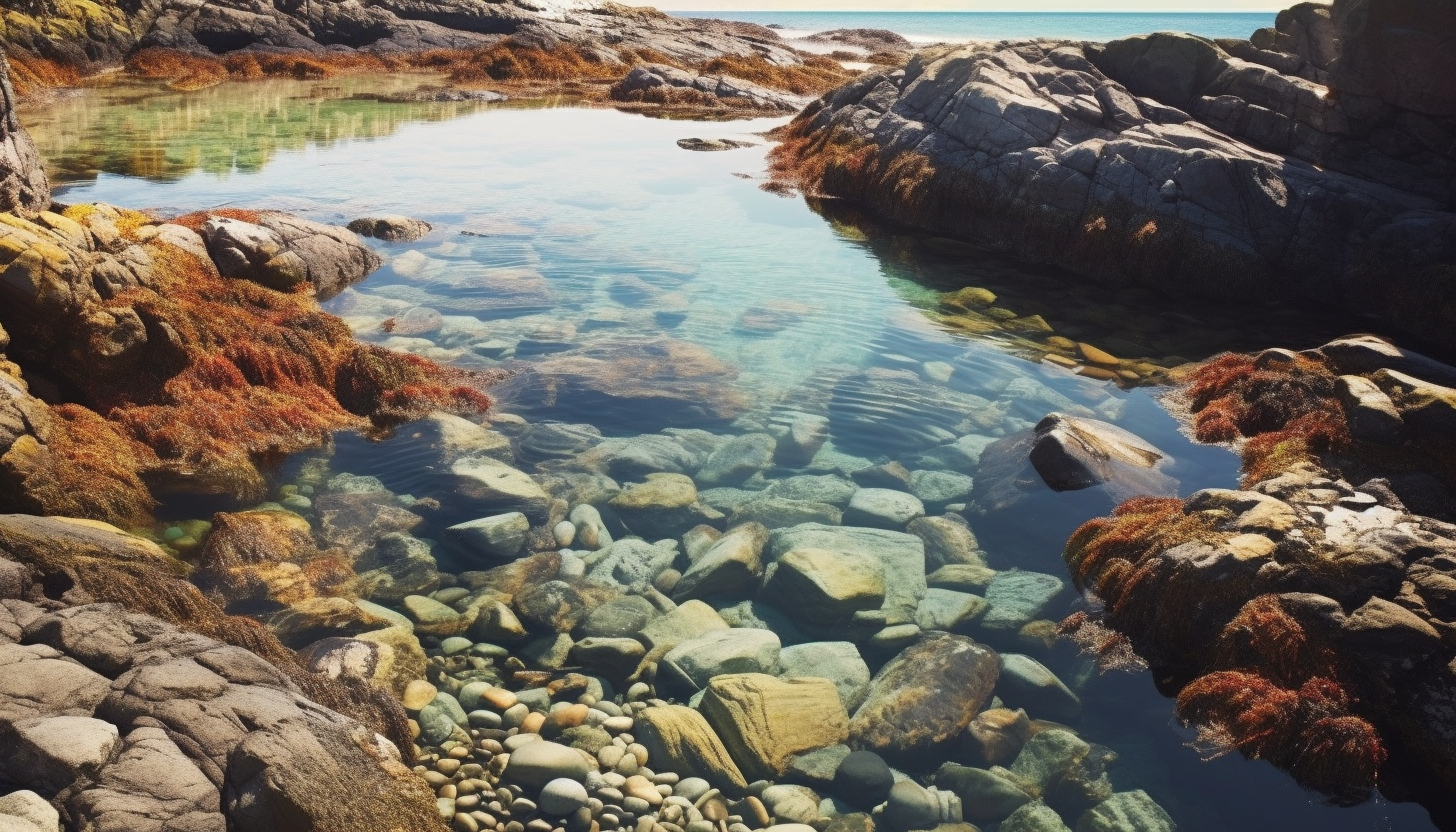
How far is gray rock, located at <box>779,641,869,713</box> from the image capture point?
8.03 meters

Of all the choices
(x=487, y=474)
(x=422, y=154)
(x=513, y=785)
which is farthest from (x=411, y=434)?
(x=422, y=154)

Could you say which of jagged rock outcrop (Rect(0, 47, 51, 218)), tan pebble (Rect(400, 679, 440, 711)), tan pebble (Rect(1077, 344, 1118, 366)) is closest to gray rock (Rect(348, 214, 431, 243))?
jagged rock outcrop (Rect(0, 47, 51, 218))

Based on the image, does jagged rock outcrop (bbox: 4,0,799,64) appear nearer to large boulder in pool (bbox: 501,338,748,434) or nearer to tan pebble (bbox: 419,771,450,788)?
large boulder in pool (bbox: 501,338,748,434)

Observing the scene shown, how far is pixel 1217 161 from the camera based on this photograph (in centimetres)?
2011

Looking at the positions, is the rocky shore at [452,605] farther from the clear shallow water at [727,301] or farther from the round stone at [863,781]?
the clear shallow water at [727,301]

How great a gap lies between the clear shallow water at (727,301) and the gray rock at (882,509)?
3.51 ft

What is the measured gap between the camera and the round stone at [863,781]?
6.92 metres

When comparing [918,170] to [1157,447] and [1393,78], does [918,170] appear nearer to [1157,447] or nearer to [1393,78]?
[1393,78]

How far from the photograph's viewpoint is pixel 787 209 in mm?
26125

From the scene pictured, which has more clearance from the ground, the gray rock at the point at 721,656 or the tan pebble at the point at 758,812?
the gray rock at the point at 721,656

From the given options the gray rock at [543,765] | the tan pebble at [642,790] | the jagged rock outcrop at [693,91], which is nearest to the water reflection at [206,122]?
the jagged rock outcrop at [693,91]

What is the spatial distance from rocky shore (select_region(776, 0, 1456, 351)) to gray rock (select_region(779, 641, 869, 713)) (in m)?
14.8

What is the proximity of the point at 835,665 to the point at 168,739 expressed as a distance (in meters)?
5.36

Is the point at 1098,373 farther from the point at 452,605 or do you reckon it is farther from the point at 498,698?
the point at 498,698
